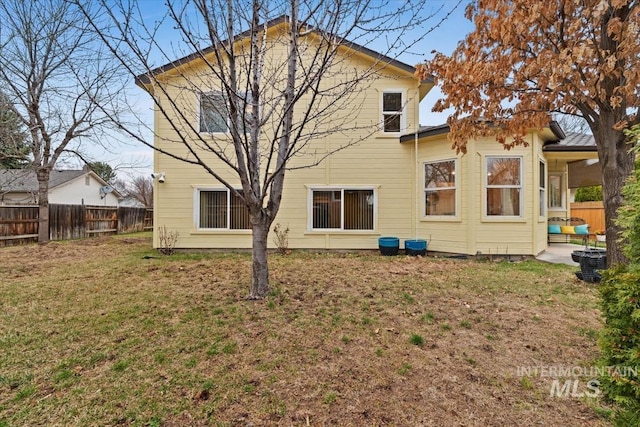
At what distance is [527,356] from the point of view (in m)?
3.16

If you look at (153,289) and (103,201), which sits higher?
(103,201)

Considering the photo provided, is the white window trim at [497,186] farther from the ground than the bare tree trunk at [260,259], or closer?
farther from the ground

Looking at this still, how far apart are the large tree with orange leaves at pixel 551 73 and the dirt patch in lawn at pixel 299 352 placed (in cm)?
195

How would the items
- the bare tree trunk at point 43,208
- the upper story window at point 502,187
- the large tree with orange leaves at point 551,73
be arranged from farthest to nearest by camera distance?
the bare tree trunk at point 43,208, the upper story window at point 502,187, the large tree with orange leaves at point 551,73

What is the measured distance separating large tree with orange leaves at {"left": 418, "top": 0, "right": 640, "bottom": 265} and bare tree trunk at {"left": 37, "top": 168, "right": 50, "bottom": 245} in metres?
14.2

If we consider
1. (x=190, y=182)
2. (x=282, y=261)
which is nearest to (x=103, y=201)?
(x=190, y=182)

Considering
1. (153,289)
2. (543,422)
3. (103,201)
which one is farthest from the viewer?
(103,201)

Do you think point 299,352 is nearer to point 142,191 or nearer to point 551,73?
point 551,73

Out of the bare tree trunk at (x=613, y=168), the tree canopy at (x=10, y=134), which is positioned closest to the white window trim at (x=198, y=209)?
the tree canopy at (x=10, y=134)

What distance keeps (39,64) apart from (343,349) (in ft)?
50.9

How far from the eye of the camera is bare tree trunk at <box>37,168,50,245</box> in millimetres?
12352

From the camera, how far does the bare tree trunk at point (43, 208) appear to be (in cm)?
1235

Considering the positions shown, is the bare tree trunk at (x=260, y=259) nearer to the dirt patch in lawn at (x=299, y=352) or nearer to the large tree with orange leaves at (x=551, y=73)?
the dirt patch in lawn at (x=299, y=352)

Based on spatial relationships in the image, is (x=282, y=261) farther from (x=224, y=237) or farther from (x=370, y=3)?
(x=370, y=3)
